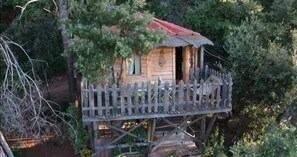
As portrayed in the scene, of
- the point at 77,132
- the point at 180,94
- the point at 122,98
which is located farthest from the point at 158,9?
the point at 122,98

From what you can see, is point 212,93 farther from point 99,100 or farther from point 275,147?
point 99,100

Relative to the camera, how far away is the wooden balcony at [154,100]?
9.70 meters

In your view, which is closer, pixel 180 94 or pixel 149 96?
pixel 149 96

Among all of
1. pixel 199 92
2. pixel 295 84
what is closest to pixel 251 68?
pixel 295 84

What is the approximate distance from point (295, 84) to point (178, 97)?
4.25 metres

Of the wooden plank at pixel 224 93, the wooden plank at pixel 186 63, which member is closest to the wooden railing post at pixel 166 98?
the wooden plank at pixel 224 93

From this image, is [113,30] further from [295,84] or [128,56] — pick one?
[295,84]

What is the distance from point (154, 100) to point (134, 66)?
6.86 ft

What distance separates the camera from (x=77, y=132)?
12.5 meters

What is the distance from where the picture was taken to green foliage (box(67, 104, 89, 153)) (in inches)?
485

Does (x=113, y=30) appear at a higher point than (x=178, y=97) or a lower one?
higher

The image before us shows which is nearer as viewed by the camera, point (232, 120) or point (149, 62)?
point (149, 62)

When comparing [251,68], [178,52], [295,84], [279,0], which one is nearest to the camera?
[295,84]

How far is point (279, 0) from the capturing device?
1470 cm
